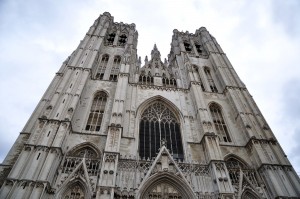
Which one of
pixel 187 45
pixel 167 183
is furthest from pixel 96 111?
pixel 187 45

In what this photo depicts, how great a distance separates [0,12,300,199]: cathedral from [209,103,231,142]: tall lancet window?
9cm

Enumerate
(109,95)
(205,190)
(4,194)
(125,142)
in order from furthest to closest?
(109,95) < (125,142) < (205,190) < (4,194)

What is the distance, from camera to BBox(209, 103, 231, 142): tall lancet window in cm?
1837

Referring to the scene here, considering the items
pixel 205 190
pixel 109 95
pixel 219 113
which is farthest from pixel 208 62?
pixel 205 190

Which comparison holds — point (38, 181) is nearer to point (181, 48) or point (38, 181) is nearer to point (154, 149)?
point (154, 149)

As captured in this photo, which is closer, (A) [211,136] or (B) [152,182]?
(B) [152,182]

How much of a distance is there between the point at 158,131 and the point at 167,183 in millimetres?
4625

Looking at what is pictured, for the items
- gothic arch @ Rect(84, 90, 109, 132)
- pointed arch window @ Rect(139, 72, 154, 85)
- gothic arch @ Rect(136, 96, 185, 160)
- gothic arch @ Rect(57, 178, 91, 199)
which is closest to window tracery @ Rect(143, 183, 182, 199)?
gothic arch @ Rect(136, 96, 185, 160)

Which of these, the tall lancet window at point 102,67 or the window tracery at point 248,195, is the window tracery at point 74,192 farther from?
the tall lancet window at point 102,67

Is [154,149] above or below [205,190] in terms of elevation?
above

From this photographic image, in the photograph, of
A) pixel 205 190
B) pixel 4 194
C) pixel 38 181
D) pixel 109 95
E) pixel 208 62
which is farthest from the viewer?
pixel 208 62

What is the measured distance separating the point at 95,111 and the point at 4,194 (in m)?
8.76

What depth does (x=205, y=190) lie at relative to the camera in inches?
529

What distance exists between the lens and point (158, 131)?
17.7 m
